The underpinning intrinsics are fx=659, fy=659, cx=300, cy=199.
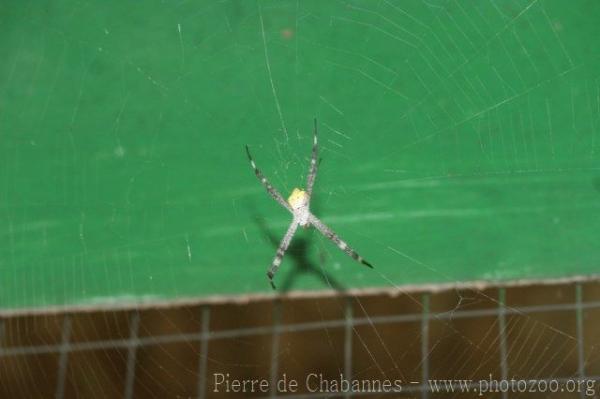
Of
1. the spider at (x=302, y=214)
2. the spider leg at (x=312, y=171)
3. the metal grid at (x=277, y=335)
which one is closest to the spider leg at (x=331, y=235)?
the spider at (x=302, y=214)

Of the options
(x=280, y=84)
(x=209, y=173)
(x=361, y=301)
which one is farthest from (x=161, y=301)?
(x=280, y=84)

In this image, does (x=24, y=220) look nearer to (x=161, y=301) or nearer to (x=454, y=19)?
(x=161, y=301)

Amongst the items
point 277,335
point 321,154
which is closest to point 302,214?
point 321,154

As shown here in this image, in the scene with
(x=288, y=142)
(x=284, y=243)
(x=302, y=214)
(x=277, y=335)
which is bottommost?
(x=277, y=335)

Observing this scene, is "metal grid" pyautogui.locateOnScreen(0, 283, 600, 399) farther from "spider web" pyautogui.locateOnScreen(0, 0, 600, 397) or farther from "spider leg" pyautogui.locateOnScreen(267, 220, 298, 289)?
"spider leg" pyautogui.locateOnScreen(267, 220, 298, 289)

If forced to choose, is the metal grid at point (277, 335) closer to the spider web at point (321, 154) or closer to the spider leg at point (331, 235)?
the spider web at point (321, 154)

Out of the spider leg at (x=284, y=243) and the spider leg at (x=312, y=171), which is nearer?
the spider leg at (x=312, y=171)

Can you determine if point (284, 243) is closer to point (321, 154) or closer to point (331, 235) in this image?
point (331, 235)
